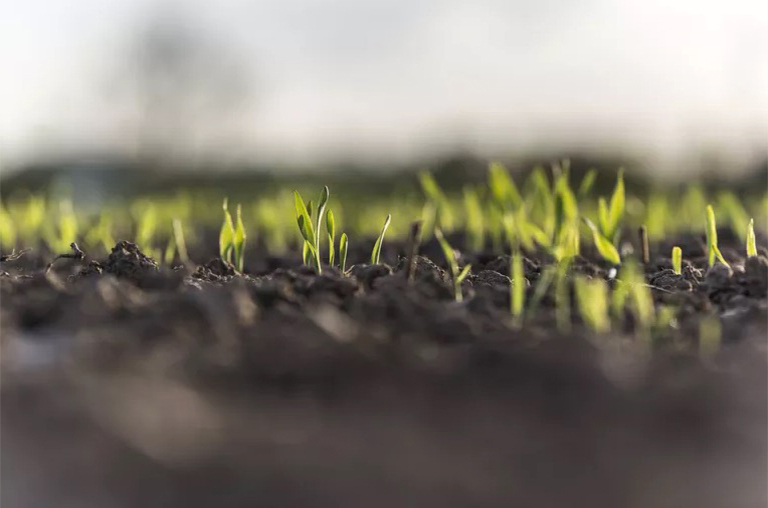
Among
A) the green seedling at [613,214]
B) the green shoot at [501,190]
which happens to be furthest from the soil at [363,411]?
the green shoot at [501,190]

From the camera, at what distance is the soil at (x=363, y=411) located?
850 millimetres

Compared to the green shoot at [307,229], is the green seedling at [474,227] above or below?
below

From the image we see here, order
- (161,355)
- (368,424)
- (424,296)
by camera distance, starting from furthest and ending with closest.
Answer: (424,296), (161,355), (368,424)

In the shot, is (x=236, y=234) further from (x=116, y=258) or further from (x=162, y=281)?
(x=162, y=281)

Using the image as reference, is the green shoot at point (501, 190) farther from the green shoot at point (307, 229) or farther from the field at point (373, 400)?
the field at point (373, 400)

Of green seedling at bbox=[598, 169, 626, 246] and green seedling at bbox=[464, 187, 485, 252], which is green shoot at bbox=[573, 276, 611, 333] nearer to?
green seedling at bbox=[598, 169, 626, 246]

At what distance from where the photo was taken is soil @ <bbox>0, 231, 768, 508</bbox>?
850 mm

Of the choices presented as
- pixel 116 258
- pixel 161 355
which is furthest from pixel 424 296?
pixel 116 258

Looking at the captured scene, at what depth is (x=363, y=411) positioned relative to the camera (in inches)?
38.6

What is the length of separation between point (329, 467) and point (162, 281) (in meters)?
0.96


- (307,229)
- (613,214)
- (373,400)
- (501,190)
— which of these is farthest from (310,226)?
(373,400)

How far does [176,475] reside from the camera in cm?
85

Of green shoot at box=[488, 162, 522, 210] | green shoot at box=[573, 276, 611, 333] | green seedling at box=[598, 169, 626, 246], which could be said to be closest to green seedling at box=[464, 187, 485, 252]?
green shoot at box=[488, 162, 522, 210]

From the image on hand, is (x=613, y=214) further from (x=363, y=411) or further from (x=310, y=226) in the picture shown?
(x=363, y=411)
